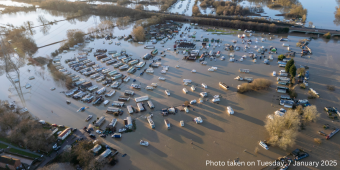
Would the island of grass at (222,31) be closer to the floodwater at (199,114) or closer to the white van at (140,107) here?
the floodwater at (199,114)

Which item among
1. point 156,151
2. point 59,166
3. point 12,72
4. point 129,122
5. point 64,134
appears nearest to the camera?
point 59,166

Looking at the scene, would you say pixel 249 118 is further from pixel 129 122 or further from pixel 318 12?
pixel 318 12

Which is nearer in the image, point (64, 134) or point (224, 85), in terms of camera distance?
point (64, 134)

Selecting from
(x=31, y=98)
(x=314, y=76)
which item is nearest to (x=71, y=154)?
(x=31, y=98)

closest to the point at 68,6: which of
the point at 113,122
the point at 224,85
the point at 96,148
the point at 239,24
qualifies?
the point at 239,24

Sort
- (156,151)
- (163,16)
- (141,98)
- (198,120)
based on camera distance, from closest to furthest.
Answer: (156,151) → (198,120) → (141,98) → (163,16)
